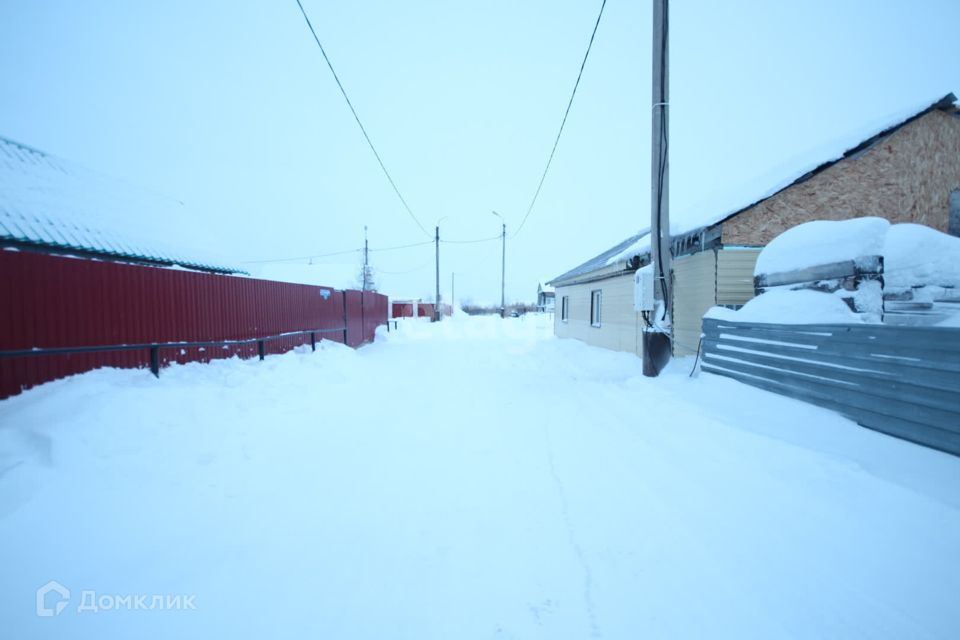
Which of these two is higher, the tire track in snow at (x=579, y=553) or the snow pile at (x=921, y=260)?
the snow pile at (x=921, y=260)

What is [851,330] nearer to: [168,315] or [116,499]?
[116,499]

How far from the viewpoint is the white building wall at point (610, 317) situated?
470 inches

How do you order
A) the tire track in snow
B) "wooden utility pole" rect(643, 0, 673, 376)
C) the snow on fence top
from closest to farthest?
the tire track in snow, the snow on fence top, "wooden utility pole" rect(643, 0, 673, 376)

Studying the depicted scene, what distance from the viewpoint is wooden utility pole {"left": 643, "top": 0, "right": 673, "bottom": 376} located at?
768 cm

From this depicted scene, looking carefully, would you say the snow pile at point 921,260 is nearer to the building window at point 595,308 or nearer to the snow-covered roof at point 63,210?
the building window at point 595,308

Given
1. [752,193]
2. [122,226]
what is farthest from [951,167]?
[122,226]

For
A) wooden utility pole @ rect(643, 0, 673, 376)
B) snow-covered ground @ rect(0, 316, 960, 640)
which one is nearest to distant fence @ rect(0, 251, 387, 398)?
snow-covered ground @ rect(0, 316, 960, 640)

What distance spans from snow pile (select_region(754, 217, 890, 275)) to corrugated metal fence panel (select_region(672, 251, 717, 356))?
1691mm

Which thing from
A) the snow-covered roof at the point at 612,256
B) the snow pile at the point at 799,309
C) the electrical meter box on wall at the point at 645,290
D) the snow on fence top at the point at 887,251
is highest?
the snow-covered roof at the point at 612,256

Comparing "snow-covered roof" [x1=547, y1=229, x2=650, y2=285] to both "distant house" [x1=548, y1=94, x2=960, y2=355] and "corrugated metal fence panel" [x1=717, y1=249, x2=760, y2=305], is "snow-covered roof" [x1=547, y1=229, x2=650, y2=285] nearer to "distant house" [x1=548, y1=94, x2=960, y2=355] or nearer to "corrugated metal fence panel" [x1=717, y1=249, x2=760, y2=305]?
"distant house" [x1=548, y1=94, x2=960, y2=355]

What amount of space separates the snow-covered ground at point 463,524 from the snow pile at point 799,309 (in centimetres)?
112

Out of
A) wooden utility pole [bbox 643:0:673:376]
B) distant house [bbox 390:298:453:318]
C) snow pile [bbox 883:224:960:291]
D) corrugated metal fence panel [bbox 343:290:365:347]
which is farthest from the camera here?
distant house [bbox 390:298:453:318]

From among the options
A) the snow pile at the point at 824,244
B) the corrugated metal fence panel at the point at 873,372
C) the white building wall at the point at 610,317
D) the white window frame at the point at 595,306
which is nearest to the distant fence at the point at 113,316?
the corrugated metal fence panel at the point at 873,372

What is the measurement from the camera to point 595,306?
1580cm
